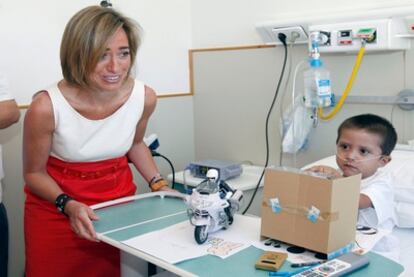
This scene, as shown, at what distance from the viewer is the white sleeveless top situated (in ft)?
5.43

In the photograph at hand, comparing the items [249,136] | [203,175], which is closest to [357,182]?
[203,175]

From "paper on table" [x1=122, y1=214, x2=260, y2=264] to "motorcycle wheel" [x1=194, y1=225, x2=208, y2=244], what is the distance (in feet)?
0.04

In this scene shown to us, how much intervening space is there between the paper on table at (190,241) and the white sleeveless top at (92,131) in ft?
1.42

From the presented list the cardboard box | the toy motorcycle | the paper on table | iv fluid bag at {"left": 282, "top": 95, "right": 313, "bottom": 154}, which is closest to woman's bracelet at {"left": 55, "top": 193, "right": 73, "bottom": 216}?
the paper on table

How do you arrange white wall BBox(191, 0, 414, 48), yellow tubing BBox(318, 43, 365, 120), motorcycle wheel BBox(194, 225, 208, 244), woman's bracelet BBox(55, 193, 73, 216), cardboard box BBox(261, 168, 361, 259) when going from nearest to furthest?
cardboard box BBox(261, 168, 361, 259)
motorcycle wheel BBox(194, 225, 208, 244)
woman's bracelet BBox(55, 193, 73, 216)
yellow tubing BBox(318, 43, 365, 120)
white wall BBox(191, 0, 414, 48)

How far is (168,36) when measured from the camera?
294cm

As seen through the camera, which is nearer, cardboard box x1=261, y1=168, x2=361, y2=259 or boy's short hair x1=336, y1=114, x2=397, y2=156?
cardboard box x1=261, y1=168, x2=361, y2=259

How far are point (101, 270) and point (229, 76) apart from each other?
141cm

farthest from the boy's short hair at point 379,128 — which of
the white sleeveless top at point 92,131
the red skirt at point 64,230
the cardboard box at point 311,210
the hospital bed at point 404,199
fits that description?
the red skirt at point 64,230

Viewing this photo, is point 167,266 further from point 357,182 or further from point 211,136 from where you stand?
point 211,136

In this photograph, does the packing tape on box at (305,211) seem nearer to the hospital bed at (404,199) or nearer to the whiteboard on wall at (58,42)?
the hospital bed at (404,199)

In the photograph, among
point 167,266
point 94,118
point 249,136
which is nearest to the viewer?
point 167,266

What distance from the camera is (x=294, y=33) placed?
232 centimetres

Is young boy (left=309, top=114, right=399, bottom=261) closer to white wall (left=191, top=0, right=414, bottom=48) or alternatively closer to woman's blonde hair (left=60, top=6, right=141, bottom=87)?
white wall (left=191, top=0, right=414, bottom=48)
